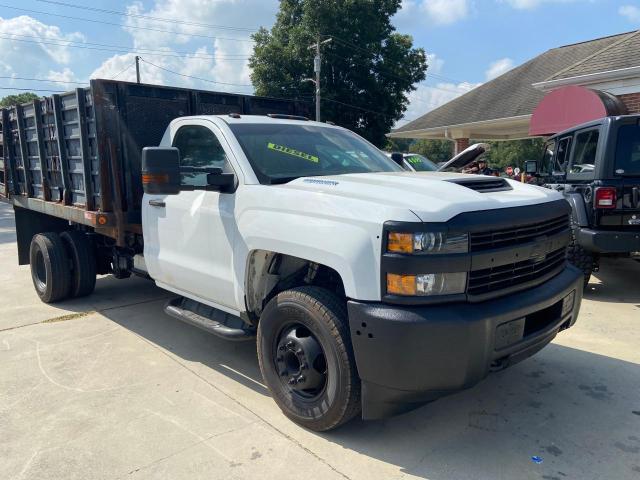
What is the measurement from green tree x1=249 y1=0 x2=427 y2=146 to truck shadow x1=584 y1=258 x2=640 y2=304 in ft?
68.5

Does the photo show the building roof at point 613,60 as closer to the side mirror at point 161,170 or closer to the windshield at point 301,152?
the windshield at point 301,152

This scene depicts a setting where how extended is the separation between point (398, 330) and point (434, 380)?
0.35 metres

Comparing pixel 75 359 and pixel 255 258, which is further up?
pixel 255 258

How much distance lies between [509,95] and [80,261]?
18.2 metres

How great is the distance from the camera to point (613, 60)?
484 inches

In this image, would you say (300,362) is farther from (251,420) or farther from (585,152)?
(585,152)

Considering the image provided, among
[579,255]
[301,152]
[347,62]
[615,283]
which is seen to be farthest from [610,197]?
[347,62]

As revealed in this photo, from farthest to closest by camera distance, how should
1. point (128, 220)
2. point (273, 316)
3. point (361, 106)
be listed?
point (361, 106) → point (128, 220) → point (273, 316)

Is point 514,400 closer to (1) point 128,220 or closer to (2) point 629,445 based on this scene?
(2) point 629,445

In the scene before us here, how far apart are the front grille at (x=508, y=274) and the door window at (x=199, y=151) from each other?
76.6 inches

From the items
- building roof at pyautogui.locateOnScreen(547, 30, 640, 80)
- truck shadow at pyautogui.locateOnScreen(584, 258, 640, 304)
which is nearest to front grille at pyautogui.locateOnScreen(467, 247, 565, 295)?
truck shadow at pyautogui.locateOnScreen(584, 258, 640, 304)

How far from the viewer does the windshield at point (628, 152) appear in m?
5.76

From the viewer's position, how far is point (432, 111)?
23.6m

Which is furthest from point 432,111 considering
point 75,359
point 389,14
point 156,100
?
point 75,359
